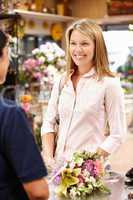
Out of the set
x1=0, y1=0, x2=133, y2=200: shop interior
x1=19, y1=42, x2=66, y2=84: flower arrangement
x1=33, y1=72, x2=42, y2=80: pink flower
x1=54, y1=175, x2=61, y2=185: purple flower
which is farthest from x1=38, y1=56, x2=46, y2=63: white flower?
x1=54, y1=175, x2=61, y2=185: purple flower

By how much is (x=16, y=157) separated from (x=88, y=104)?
105cm

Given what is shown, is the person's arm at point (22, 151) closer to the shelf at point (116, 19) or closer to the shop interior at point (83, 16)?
the shop interior at point (83, 16)

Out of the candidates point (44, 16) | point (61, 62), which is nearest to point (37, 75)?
point (61, 62)

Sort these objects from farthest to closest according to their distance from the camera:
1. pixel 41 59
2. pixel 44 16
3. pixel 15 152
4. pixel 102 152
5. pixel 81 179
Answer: pixel 44 16 < pixel 41 59 < pixel 102 152 < pixel 81 179 < pixel 15 152

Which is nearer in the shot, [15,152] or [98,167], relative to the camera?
[15,152]

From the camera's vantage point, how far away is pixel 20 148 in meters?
1.22

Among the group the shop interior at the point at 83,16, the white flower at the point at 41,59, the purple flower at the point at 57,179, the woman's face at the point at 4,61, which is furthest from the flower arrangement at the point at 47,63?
the woman's face at the point at 4,61

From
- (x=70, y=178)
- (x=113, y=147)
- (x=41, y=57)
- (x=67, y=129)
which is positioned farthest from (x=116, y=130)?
(x=41, y=57)

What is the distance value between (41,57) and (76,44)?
8.16ft

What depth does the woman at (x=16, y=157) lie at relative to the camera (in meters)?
1.22

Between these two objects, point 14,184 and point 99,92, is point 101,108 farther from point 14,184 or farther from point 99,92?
point 14,184

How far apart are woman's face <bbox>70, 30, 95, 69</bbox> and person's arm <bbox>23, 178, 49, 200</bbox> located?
1119mm

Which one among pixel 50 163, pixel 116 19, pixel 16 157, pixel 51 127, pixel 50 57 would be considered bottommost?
pixel 50 163

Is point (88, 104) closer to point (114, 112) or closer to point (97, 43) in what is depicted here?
point (114, 112)
